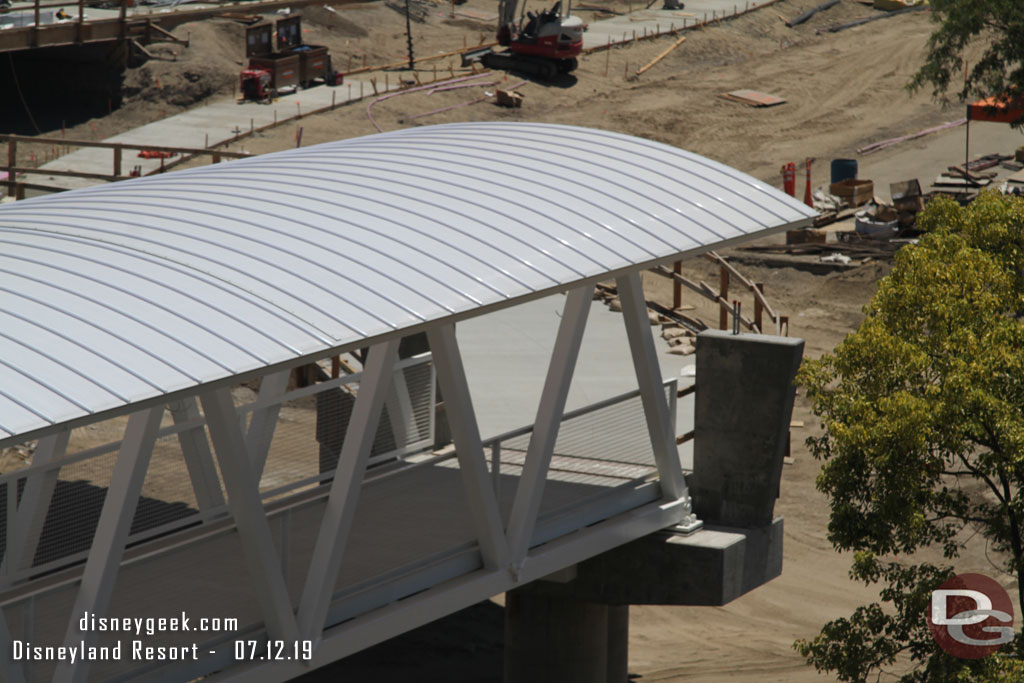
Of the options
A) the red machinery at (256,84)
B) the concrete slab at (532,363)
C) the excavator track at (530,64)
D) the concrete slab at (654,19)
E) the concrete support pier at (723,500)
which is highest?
the concrete slab at (654,19)

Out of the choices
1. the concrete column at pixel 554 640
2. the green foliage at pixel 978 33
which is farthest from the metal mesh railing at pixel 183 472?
the green foliage at pixel 978 33

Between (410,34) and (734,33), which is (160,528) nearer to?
(410,34)

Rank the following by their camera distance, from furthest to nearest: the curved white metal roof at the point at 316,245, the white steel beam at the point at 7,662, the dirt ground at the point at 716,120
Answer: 1. the dirt ground at the point at 716,120
2. the curved white metal roof at the point at 316,245
3. the white steel beam at the point at 7,662

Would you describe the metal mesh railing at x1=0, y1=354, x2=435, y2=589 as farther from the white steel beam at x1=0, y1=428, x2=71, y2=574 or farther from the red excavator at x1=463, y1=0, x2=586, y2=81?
the red excavator at x1=463, y1=0, x2=586, y2=81

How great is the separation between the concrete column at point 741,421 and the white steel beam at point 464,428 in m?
3.54

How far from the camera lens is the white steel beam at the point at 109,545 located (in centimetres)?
930

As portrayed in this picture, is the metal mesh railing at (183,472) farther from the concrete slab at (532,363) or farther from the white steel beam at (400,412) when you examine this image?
the concrete slab at (532,363)

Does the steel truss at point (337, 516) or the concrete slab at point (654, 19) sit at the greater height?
the concrete slab at point (654, 19)

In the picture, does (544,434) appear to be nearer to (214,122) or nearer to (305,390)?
(305,390)

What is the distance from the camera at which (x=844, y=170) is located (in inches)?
1687

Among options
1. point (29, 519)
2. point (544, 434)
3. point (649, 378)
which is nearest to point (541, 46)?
point (649, 378)

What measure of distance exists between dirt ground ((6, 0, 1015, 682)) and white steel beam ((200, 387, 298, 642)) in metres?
9.61

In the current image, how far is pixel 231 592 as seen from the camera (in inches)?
453

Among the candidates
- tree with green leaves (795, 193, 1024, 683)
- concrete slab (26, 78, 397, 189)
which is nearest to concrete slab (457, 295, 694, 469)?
tree with green leaves (795, 193, 1024, 683)
